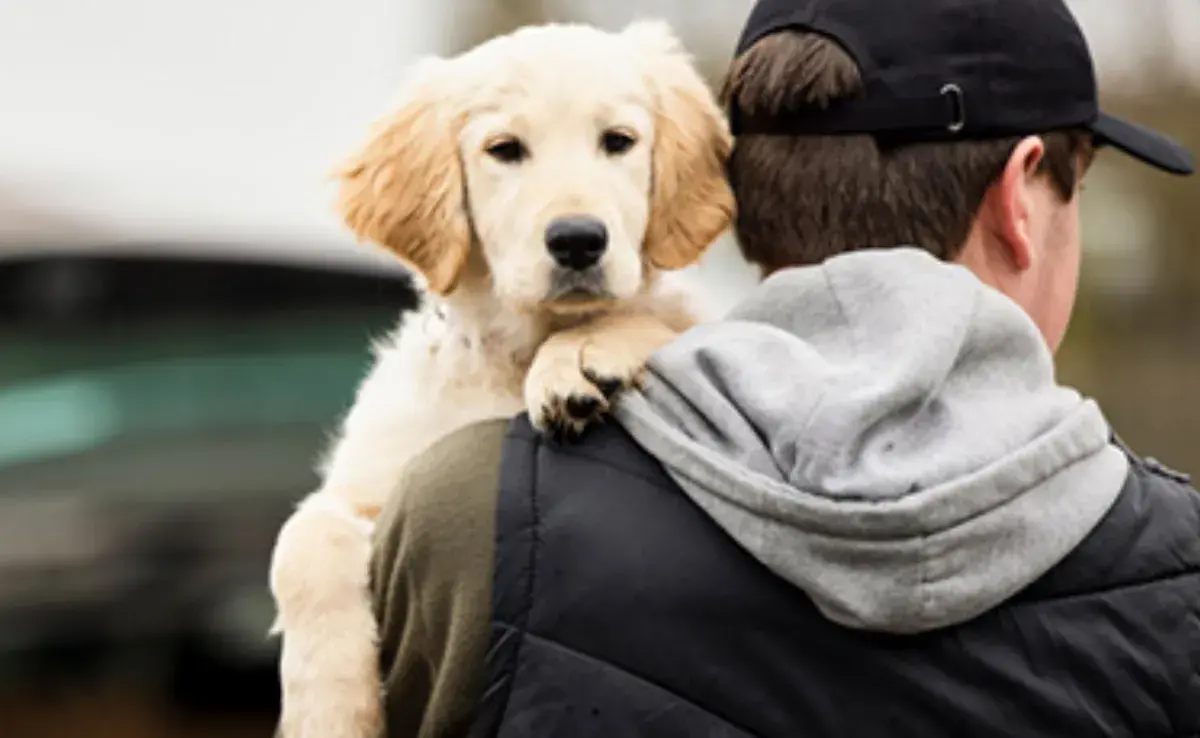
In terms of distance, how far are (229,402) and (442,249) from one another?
3.13 m

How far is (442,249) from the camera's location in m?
2.55

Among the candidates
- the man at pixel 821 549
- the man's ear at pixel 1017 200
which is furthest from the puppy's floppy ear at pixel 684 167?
the man at pixel 821 549

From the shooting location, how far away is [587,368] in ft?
6.57

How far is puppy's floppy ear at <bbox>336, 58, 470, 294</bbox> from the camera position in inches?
100

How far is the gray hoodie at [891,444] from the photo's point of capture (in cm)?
162

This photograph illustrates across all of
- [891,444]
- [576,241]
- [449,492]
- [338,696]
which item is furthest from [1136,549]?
[338,696]

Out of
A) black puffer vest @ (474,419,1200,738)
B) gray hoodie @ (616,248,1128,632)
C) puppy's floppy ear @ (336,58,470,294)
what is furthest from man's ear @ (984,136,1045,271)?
puppy's floppy ear @ (336,58,470,294)

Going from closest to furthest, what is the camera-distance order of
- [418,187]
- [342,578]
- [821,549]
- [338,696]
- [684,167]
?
[821,549] → [338,696] → [342,578] → [684,167] → [418,187]

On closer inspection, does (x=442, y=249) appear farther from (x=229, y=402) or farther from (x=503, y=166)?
(x=229, y=402)

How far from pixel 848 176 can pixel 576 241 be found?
53cm

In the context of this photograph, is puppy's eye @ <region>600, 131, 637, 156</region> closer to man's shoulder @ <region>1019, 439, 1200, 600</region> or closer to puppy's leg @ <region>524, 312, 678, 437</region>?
puppy's leg @ <region>524, 312, 678, 437</region>

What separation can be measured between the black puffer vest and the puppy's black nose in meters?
0.71

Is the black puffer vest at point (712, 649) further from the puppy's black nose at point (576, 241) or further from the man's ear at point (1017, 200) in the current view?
the puppy's black nose at point (576, 241)

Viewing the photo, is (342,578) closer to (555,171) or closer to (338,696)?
(338,696)
